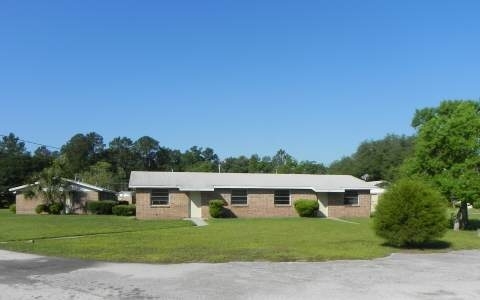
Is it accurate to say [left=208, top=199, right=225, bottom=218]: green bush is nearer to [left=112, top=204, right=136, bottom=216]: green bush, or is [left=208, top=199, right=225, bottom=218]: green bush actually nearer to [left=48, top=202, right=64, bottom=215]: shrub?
[left=112, top=204, right=136, bottom=216]: green bush

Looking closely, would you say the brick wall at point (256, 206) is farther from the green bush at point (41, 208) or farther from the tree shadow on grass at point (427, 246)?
the tree shadow on grass at point (427, 246)

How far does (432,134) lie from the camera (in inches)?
1230

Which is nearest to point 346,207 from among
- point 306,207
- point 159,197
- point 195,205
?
point 306,207

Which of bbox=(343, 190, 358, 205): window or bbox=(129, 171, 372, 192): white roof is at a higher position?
bbox=(129, 171, 372, 192): white roof

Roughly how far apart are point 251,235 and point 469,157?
14.0m

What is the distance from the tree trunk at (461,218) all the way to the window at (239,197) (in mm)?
15599

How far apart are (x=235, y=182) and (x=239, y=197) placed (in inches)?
57.8

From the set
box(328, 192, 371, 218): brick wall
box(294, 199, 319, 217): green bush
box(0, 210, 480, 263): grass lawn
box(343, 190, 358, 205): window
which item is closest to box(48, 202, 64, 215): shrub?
box(294, 199, 319, 217): green bush

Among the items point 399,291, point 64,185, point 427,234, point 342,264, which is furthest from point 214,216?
point 399,291

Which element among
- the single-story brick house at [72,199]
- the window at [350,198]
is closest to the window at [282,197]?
the window at [350,198]

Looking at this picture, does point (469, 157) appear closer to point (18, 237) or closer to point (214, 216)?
point (214, 216)

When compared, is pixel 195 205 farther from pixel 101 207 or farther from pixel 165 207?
pixel 101 207

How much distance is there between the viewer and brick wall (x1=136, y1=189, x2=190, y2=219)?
39.0 metres

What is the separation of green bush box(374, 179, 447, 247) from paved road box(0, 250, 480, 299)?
10.9ft
